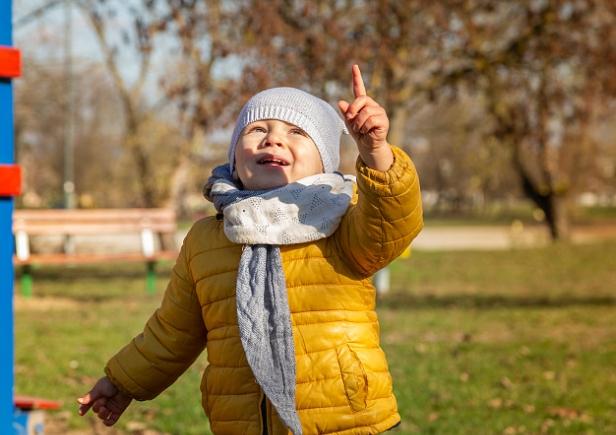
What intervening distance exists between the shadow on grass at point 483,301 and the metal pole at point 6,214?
843cm

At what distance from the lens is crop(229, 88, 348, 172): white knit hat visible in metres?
2.69

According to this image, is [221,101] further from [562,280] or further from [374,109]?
[374,109]

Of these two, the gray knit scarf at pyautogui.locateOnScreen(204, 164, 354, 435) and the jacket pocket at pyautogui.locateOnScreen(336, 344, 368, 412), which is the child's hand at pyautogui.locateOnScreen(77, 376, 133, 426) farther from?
the jacket pocket at pyautogui.locateOnScreen(336, 344, 368, 412)

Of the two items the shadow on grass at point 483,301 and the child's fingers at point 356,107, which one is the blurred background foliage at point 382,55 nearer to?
the shadow on grass at point 483,301

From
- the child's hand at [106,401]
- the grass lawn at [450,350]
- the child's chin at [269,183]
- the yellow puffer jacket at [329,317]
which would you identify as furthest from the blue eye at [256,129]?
the grass lawn at [450,350]

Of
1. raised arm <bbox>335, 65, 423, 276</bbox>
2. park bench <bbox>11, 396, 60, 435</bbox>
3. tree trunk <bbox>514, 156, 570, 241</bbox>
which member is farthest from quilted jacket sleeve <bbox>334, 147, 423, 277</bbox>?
tree trunk <bbox>514, 156, 570, 241</bbox>

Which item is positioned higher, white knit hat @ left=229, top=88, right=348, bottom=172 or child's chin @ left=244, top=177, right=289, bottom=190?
white knit hat @ left=229, top=88, right=348, bottom=172

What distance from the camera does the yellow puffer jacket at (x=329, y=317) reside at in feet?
8.04

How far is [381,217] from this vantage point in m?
2.44

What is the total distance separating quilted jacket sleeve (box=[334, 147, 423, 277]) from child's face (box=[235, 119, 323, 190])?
196 millimetres

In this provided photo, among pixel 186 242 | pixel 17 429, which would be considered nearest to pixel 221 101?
pixel 17 429

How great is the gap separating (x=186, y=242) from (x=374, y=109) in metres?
0.75

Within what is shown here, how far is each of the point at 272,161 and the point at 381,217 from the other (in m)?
0.37

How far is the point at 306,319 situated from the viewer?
251 centimetres
